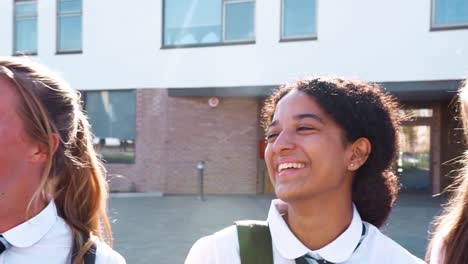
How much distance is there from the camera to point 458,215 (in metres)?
2.26

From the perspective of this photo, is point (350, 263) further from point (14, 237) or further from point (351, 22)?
point (351, 22)

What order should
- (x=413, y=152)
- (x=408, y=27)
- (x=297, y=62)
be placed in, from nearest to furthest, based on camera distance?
1. (x=408, y=27)
2. (x=297, y=62)
3. (x=413, y=152)

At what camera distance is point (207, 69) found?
42.4 ft

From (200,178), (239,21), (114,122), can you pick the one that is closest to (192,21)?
(239,21)

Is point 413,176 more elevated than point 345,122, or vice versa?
point 345,122

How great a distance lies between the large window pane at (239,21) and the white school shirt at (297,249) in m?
11.2

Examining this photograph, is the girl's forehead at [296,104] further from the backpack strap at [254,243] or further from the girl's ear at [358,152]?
the backpack strap at [254,243]

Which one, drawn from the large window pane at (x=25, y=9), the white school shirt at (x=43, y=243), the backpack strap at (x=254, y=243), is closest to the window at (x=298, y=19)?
the large window pane at (x=25, y=9)

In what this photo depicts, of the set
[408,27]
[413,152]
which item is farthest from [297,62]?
[413,152]

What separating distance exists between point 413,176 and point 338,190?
13.5 metres

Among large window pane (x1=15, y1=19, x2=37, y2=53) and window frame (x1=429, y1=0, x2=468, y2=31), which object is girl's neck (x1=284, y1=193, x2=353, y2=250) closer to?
window frame (x1=429, y1=0, x2=468, y2=31)

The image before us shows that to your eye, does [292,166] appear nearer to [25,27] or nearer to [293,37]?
[293,37]

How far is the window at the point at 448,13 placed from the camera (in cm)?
1114

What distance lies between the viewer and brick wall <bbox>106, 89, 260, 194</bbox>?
1364 cm
